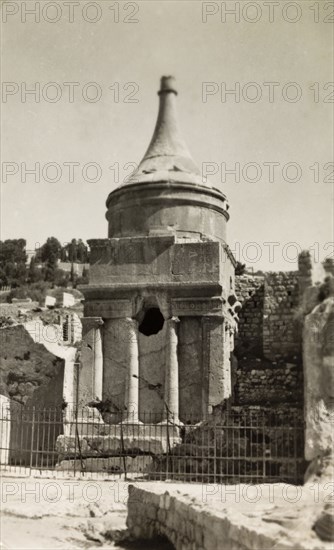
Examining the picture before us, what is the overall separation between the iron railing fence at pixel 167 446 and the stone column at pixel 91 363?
0.37m

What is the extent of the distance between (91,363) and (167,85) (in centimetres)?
736

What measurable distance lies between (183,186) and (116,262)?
2.46m

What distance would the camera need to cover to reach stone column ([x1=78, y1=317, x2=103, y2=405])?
15.3 metres

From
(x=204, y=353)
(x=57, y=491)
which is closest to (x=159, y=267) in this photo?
(x=204, y=353)

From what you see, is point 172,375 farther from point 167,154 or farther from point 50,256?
point 50,256

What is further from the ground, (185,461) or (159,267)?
(159,267)

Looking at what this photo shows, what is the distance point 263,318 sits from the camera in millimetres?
16312

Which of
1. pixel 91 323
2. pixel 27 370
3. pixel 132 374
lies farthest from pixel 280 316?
pixel 27 370

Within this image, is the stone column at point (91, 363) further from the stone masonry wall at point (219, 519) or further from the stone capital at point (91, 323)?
the stone masonry wall at point (219, 519)

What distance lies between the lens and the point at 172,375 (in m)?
14.8

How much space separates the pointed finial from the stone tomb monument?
9.30 feet

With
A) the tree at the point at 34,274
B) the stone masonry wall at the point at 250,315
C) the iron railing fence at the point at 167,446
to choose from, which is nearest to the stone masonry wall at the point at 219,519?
the iron railing fence at the point at 167,446

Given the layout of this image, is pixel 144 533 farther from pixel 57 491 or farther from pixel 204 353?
pixel 204 353

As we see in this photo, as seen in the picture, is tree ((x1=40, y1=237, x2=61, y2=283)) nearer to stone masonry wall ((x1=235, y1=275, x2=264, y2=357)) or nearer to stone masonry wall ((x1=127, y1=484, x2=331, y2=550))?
stone masonry wall ((x1=235, y1=275, x2=264, y2=357))
